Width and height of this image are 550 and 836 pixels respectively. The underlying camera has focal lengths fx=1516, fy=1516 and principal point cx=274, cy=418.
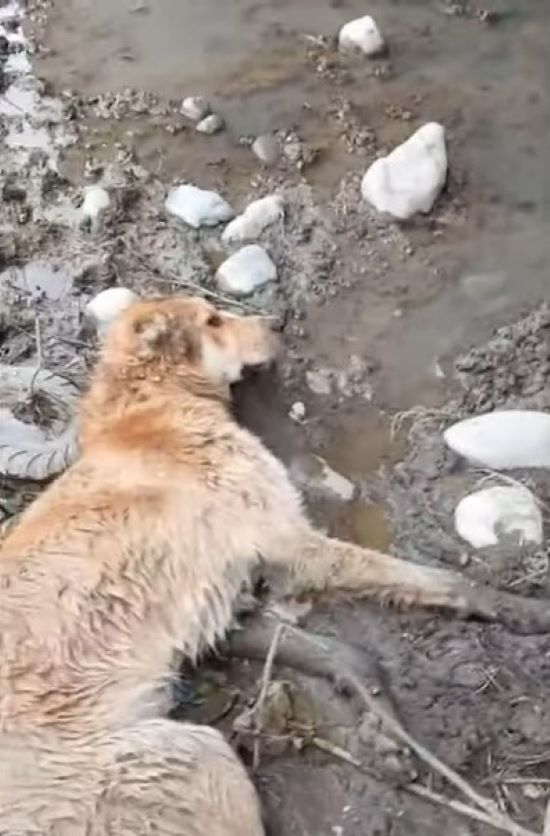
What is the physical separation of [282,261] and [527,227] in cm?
107

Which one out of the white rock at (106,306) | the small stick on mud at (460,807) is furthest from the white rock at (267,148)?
the small stick on mud at (460,807)

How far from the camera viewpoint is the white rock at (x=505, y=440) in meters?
5.30

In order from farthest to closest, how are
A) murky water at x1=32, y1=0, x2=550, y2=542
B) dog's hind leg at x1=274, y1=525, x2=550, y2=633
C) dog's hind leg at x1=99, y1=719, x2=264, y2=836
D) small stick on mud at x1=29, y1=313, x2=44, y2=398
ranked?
murky water at x1=32, y1=0, x2=550, y2=542 → small stick on mud at x1=29, y1=313, x2=44, y2=398 → dog's hind leg at x1=274, y1=525, x2=550, y2=633 → dog's hind leg at x1=99, y1=719, x2=264, y2=836

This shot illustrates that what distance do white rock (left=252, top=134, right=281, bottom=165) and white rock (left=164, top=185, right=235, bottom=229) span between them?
1.28ft

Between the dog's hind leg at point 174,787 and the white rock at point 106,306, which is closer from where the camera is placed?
the dog's hind leg at point 174,787

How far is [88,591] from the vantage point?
4574mm

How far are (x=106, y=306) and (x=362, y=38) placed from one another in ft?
7.87

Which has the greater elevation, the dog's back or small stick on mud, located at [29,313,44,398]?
the dog's back

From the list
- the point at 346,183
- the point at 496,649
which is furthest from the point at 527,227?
the point at 496,649

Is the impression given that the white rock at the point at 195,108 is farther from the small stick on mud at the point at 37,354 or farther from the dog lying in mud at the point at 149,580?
the dog lying in mud at the point at 149,580

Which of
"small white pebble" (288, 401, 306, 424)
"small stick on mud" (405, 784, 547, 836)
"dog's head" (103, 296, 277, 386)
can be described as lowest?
"small stick on mud" (405, 784, 547, 836)

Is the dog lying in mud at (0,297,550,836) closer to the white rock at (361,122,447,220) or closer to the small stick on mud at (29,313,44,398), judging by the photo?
the small stick on mud at (29,313,44,398)

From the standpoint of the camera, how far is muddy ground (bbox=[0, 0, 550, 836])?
4.63 meters

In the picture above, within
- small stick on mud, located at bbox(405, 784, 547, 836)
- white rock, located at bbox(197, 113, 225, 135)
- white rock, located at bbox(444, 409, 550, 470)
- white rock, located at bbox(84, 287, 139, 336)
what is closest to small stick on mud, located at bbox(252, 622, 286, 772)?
small stick on mud, located at bbox(405, 784, 547, 836)
